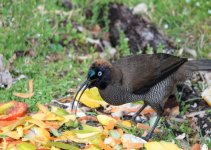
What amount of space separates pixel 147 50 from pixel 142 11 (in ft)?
Answer: 2.89

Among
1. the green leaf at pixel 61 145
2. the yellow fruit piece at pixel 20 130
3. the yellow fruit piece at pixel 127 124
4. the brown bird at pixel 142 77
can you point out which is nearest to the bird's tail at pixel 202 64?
the brown bird at pixel 142 77

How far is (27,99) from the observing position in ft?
22.4

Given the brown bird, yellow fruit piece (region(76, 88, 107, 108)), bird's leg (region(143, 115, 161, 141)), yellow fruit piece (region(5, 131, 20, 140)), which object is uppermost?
the brown bird

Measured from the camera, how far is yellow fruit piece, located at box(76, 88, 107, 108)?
6.79 metres

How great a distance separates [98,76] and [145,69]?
613mm

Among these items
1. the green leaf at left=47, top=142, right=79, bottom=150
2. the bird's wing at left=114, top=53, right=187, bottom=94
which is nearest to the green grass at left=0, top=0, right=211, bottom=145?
the bird's wing at left=114, top=53, right=187, bottom=94

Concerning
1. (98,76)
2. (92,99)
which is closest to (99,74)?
(98,76)

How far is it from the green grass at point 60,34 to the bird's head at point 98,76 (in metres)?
0.83

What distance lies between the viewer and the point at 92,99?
6848mm

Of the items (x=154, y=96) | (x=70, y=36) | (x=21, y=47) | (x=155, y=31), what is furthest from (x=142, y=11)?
(x=154, y=96)

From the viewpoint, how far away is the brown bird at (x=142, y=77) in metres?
6.26

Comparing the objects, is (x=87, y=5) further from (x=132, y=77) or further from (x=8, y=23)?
(x=132, y=77)

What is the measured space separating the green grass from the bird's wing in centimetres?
58

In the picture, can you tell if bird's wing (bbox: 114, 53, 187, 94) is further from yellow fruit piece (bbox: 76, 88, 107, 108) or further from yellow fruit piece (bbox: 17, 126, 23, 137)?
yellow fruit piece (bbox: 17, 126, 23, 137)
